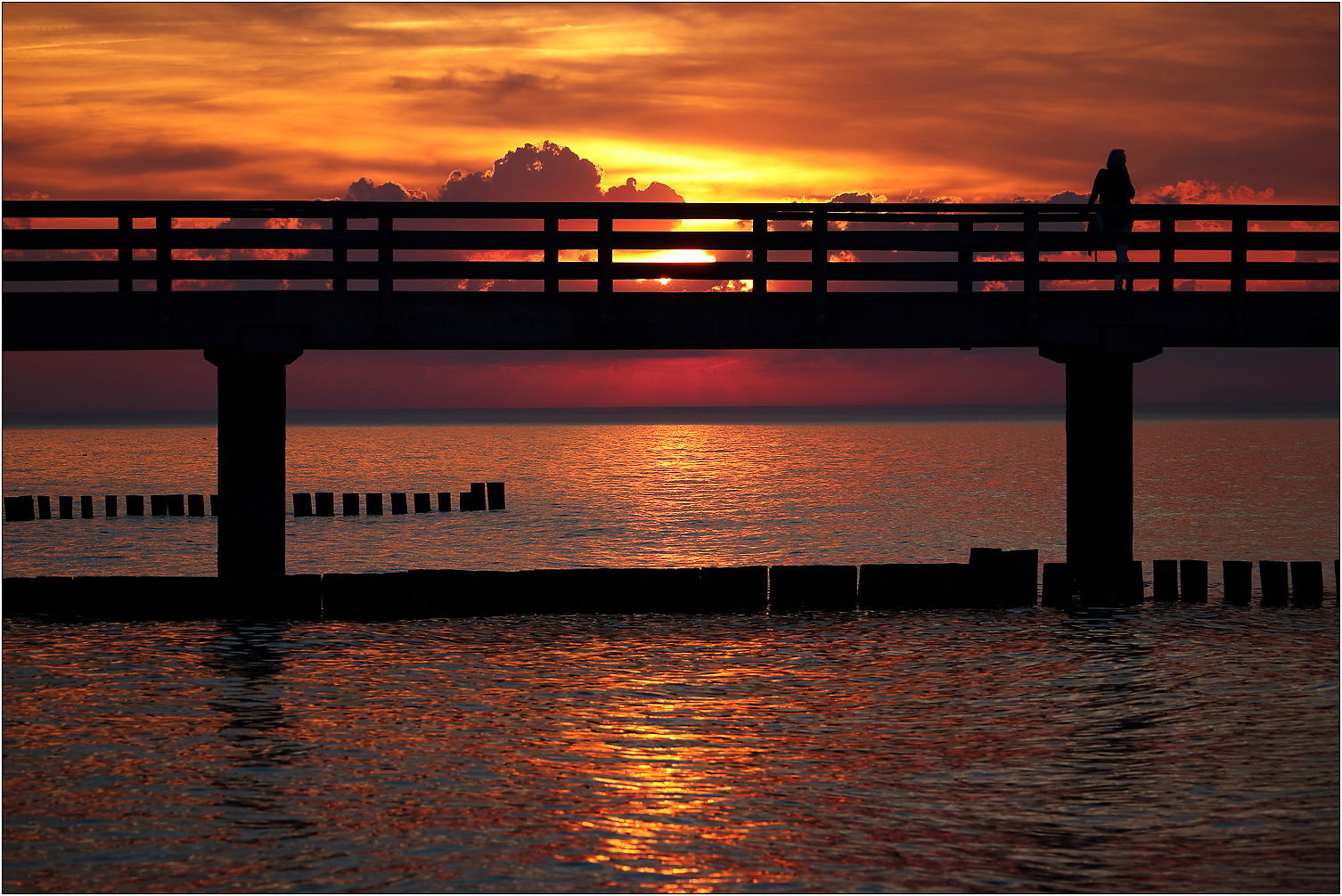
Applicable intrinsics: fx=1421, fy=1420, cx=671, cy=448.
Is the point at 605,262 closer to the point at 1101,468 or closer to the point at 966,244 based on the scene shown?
the point at 966,244

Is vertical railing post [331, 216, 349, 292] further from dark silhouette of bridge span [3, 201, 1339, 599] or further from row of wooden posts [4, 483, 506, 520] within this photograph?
row of wooden posts [4, 483, 506, 520]

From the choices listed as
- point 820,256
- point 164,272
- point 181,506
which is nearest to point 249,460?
point 164,272

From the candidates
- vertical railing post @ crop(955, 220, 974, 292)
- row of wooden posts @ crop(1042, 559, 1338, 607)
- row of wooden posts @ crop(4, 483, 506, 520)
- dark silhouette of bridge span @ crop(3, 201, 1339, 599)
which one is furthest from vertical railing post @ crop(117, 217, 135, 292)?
row of wooden posts @ crop(4, 483, 506, 520)

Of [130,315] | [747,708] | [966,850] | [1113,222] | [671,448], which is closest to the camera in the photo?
[966,850]

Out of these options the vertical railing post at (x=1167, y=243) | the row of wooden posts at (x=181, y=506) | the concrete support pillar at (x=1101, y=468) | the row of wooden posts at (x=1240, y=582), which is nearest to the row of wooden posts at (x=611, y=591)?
the row of wooden posts at (x=1240, y=582)

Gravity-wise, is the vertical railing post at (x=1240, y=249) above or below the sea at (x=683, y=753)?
above

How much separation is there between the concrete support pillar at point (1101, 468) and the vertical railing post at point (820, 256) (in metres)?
3.57

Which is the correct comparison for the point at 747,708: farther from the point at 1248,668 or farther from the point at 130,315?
the point at 130,315

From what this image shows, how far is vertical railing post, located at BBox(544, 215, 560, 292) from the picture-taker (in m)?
17.9

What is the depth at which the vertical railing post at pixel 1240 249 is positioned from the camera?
1888 centimetres

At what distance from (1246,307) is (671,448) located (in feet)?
421

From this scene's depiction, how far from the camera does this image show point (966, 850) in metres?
9.69

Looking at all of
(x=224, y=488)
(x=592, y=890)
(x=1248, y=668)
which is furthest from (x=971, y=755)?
(x=224, y=488)

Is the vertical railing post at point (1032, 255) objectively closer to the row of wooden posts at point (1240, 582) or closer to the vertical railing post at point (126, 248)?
the row of wooden posts at point (1240, 582)
